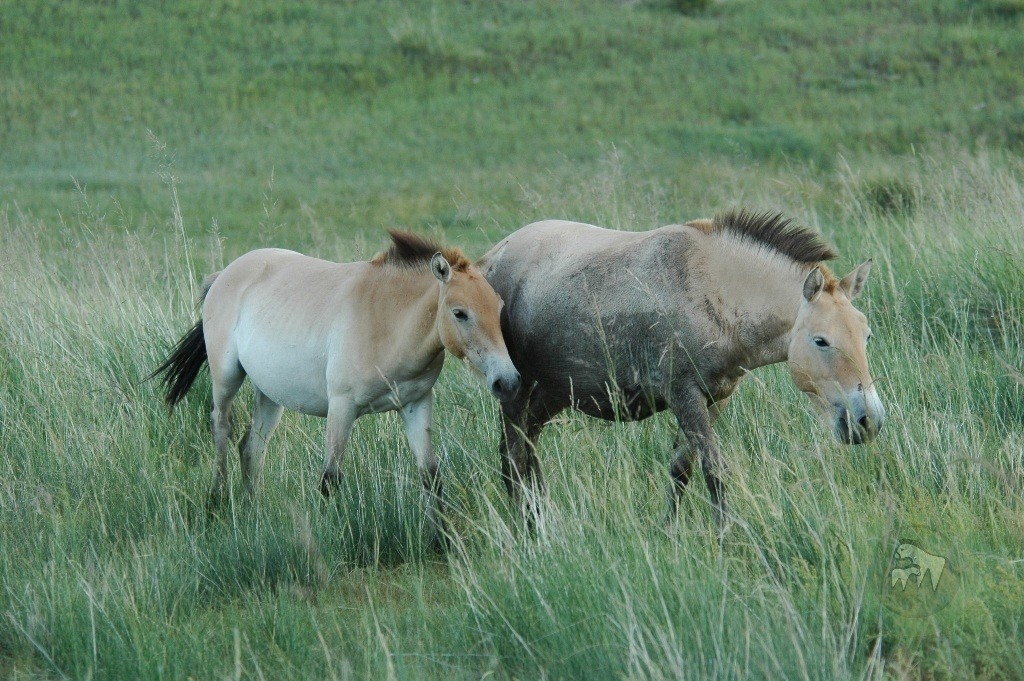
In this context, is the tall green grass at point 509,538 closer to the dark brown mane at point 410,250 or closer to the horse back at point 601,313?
the horse back at point 601,313

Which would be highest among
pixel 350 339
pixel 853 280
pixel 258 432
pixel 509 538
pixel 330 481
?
pixel 853 280

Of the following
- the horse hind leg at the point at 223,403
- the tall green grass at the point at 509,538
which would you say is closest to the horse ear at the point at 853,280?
the tall green grass at the point at 509,538

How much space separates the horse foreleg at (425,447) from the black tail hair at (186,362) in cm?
156

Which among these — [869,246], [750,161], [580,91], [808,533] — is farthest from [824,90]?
[808,533]

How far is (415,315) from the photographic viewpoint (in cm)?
489

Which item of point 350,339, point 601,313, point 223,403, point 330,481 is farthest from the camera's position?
point 223,403

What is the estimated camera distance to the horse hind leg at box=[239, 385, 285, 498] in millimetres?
5721

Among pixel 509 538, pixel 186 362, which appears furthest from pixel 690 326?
pixel 186 362

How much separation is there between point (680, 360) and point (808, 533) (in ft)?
3.26

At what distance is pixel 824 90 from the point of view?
74.4 feet

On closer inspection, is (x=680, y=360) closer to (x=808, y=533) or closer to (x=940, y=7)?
(x=808, y=533)

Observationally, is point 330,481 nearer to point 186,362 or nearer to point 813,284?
point 186,362

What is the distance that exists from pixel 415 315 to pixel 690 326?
1.25 metres

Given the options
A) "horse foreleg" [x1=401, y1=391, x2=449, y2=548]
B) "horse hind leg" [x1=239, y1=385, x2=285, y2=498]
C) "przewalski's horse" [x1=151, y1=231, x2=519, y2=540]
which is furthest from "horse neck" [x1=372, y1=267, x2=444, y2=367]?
"horse hind leg" [x1=239, y1=385, x2=285, y2=498]
